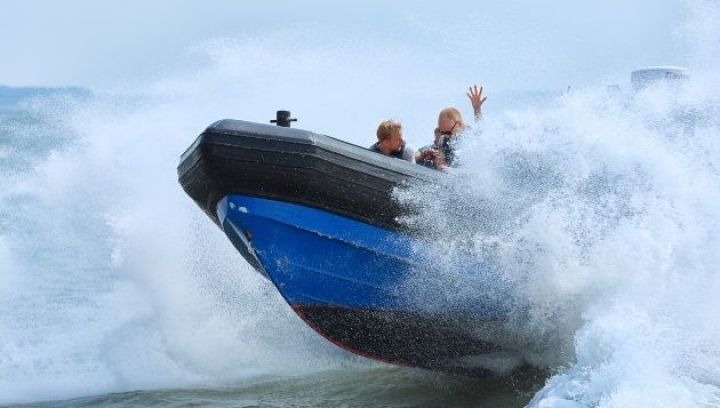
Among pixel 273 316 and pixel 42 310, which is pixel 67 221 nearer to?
pixel 42 310

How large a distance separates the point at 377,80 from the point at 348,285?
10563 millimetres

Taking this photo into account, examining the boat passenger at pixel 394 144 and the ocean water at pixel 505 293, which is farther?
the boat passenger at pixel 394 144

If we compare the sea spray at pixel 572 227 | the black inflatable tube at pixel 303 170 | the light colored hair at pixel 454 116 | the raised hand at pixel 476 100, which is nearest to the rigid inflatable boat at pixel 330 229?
the black inflatable tube at pixel 303 170

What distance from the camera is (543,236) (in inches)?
207

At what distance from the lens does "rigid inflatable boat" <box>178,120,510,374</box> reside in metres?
5.10

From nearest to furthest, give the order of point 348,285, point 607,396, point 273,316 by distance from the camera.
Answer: point 607,396
point 348,285
point 273,316

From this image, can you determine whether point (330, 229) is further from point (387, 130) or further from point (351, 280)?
point (387, 130)

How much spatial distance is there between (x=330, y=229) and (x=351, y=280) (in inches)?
13.7

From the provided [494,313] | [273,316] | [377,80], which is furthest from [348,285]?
[377,80]

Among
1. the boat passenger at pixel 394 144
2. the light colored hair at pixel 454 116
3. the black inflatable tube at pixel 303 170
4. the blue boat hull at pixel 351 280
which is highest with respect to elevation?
the light colored hair at pixel 454 116

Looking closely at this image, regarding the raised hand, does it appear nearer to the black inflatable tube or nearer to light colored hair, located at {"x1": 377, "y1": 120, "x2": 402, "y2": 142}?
light colored hair, located at {"x1": 377, "y1": 120, "x2": 402, "y2": 142}

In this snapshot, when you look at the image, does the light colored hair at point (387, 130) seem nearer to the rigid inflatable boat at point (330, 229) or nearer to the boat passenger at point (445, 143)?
the boat passenger at point (445, 143)

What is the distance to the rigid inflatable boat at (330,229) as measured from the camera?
16.7 feet

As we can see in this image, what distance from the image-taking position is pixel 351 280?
17.9 feet
